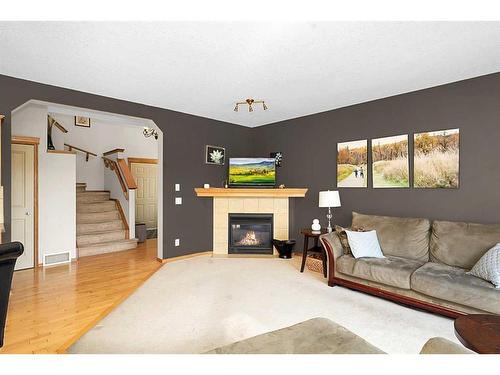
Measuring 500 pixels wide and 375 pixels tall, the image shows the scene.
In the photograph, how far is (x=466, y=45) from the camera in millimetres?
2354

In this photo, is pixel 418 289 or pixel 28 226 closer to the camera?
pixel 418 289

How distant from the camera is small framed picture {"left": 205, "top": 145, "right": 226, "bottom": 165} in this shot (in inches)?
198

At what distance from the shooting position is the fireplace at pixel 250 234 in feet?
16.3

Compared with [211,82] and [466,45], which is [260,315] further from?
[466,45]

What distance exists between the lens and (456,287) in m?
2.35

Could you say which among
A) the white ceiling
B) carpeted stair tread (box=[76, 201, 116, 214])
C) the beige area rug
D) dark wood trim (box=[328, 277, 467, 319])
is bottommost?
the beige area rug

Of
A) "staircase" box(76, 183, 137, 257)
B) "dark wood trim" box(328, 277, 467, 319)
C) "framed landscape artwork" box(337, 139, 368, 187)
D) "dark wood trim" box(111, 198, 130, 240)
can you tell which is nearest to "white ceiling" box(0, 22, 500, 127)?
"framed landscape artwork" box(337, 139, 368, 187)

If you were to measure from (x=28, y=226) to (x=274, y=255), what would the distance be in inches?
150

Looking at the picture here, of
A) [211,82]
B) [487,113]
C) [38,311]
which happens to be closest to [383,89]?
[487,113]

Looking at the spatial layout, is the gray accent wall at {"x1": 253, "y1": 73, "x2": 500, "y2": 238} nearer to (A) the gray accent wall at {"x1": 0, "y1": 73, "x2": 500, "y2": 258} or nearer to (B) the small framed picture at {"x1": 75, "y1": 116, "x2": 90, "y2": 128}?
(A) the gray accent wall at {"x1": 0, "y1": 73, "x2": 500, "y2": 258}

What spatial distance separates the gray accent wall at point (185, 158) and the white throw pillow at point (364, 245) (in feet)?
8.75

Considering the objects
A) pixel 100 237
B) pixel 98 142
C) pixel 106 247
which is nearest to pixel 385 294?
pixel 106 247

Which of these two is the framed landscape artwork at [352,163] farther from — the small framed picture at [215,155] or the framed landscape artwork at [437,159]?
the small framed picture at [215,155]

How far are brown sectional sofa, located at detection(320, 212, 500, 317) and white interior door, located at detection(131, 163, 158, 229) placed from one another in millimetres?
5296
